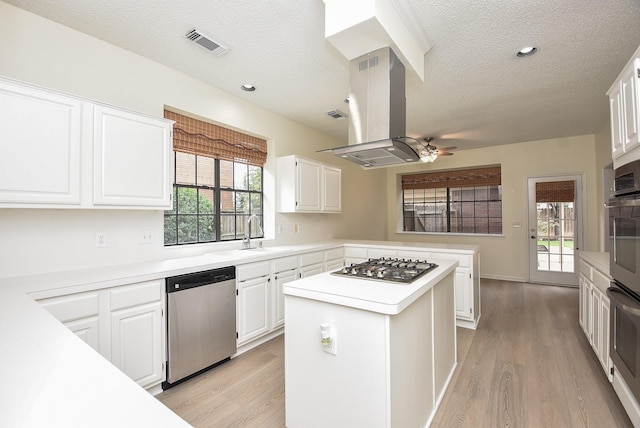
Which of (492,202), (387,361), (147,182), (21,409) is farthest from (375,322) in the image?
(492,202)

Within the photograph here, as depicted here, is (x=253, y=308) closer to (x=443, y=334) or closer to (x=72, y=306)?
(x=72, y=306)

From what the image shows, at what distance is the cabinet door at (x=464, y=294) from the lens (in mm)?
3426

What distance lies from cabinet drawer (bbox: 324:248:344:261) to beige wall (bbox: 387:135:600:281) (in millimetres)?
3240

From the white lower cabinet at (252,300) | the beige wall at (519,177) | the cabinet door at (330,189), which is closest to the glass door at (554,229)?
the beige wall at (519,177)

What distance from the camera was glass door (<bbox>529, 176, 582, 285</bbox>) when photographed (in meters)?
5.35

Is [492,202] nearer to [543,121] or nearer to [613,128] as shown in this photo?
[543,121]

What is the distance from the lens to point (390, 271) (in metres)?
2.09

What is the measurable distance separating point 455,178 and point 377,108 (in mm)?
5005

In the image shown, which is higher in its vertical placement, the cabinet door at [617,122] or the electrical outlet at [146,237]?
the cabinet door at [617,122]

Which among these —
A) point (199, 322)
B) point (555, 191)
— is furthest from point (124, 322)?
point (555, 191)

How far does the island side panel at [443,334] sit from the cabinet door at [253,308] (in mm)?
1698

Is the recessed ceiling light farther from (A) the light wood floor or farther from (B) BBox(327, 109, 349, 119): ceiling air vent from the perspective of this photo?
(A) the light wood floor

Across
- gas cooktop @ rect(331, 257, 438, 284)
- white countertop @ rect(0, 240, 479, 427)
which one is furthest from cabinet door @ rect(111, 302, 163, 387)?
gas cooktop @ rect(331, 257, 438, 284)

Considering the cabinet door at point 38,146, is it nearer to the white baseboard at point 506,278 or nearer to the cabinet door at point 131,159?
the cabinet door at point 131,159
